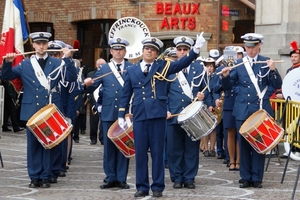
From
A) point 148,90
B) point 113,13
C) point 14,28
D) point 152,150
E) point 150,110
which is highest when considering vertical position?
point 113,13

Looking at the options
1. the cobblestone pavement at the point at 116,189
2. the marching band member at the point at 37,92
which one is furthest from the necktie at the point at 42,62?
the cobblestone pavement at the point at 116,189

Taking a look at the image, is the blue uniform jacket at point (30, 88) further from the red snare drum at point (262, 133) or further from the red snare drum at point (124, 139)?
the red snare drum at point (262, 133)

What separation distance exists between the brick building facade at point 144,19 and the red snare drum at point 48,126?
1193 cm

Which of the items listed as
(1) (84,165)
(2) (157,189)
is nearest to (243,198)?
(2) (157,189)

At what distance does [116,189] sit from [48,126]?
1.22 m

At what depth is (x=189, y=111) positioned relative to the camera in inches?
498

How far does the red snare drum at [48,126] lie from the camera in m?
12.3

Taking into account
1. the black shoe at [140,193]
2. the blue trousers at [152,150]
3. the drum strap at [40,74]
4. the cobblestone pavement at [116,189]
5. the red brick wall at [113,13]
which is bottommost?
the cobblestone pavement at [116,189]

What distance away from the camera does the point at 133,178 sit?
1362 cm

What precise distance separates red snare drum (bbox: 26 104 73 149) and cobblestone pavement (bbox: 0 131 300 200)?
65cm

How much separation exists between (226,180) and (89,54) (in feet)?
49.7

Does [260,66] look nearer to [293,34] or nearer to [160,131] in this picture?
[160,131]

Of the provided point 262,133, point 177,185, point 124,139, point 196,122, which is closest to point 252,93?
point 262,133

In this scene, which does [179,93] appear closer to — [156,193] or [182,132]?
[182,132]
